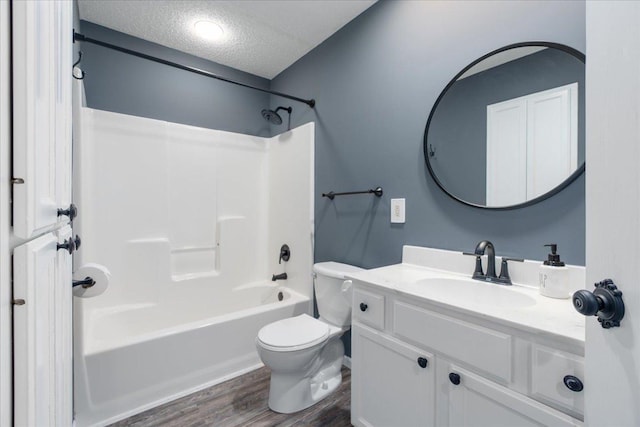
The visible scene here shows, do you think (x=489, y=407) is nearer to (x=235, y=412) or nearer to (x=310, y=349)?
(x=310, y=349)

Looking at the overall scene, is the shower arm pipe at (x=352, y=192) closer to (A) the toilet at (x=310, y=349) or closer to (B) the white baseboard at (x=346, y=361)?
(A) the toilet at (x=310, y=349)

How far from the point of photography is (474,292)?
50.5 inches

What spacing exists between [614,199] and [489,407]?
734mm

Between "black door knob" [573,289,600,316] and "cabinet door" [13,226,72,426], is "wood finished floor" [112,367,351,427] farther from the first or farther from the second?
"black door knob" [573,289,600,316]

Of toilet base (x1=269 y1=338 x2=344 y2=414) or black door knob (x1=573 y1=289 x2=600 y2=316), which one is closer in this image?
black door knob (x1=573 y1=289 x2=600 y2=316)

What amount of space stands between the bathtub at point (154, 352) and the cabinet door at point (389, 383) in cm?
94

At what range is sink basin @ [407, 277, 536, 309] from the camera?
1.12m

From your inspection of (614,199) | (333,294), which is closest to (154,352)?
(333,294)

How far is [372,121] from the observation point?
1.91 metres

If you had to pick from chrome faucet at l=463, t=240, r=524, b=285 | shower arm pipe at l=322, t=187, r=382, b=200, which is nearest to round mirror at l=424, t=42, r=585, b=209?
chrome faucet at l=463, t=240, r=524, b=285

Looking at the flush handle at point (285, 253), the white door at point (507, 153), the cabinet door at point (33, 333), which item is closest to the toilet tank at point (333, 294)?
the flush handle at point (285, 253)

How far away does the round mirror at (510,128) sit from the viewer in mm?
1140

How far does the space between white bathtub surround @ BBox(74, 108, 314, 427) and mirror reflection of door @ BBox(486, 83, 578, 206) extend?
1.39m

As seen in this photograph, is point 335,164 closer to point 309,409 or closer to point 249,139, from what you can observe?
point 249,139
